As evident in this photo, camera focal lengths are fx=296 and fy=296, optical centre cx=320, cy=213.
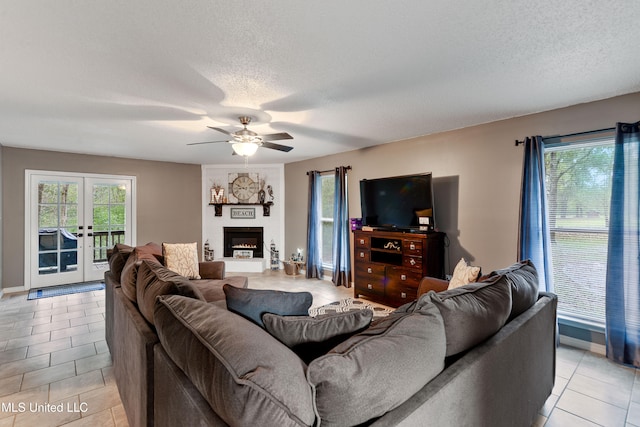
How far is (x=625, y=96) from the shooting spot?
2.71 m

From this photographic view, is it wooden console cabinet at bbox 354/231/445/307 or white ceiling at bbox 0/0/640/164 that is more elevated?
white ceiling at bbox 0/0/640/164

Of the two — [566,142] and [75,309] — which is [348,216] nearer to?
[566,142]

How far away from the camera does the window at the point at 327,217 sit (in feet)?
19.0

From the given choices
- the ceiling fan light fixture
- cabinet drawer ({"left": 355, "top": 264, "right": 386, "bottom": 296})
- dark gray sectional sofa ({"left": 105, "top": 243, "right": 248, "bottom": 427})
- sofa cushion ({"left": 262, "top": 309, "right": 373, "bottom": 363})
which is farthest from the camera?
Result: cabinet drawer ({"left": 355, "top": 264, "right": 386, "bottom": 296})

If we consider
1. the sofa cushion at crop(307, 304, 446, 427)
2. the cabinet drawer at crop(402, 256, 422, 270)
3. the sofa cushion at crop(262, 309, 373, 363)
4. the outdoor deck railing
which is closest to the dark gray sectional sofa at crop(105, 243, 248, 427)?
the sofa cushion at crop(262, 309, 373, 363)

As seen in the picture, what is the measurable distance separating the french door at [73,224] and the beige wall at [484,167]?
16.7 feet

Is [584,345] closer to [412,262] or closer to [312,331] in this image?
[412,262]

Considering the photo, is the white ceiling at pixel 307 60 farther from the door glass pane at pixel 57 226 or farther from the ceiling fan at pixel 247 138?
the door glass pane at pixel 57 226

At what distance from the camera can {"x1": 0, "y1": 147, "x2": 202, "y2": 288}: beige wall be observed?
480 centimetres

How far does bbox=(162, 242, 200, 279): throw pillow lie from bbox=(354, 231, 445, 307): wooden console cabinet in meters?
2.30

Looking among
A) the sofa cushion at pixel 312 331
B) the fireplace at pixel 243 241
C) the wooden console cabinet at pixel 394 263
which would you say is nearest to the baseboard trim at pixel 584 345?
the wooden console cabinet at pixel 394 263

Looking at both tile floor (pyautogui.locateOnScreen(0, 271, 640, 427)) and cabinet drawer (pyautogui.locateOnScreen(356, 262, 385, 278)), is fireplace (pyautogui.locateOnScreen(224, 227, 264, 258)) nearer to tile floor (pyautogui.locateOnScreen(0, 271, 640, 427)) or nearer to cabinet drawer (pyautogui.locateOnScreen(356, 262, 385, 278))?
cabinet drawer (pyautogui.locateOnScreen(356, 262, 385, 278))

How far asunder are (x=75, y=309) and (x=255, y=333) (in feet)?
14.5

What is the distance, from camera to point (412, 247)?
382 cm
